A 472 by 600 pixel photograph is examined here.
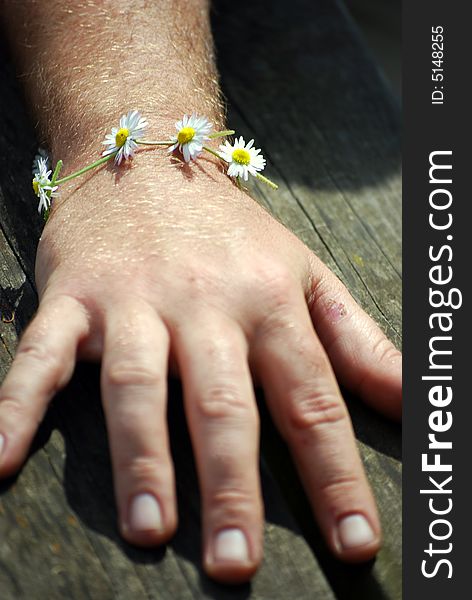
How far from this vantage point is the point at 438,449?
4.84 feet

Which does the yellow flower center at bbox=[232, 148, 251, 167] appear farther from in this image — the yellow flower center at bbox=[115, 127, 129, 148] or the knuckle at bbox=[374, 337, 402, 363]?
the knuckle at bbox=[374, 337, 402, 363]

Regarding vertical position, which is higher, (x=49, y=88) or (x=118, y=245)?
(x=49, y=88)

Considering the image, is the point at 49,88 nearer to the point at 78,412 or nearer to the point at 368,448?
the point at 78,412

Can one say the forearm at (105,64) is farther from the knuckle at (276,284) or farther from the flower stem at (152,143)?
the knuckle at (276,284)

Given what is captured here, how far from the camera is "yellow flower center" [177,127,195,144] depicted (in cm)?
160

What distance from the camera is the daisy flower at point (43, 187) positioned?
1598 millimetres

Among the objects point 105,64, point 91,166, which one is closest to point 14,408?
point 91,166

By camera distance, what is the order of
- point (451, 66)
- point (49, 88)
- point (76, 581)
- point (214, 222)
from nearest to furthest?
point (76, 581)
point (214, 222)
point (49, 88)
point (451, 66)

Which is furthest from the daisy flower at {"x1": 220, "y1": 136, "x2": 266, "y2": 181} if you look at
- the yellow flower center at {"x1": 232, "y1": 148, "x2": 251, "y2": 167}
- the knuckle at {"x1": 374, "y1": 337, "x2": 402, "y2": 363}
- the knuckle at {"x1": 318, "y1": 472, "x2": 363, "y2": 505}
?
the knuckle at {"x1": 318, "y1": 472, "x2": 363, "y2": 505}

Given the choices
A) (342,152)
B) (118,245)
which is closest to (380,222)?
(342,152)

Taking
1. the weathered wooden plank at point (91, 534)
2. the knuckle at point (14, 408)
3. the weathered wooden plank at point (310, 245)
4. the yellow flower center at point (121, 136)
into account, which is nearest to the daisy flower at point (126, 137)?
the yellow flower center at point (121, 136)

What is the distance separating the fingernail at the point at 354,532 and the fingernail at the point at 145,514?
0.97 feet

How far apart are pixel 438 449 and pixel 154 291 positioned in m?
0.64

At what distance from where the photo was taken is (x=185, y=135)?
62.9 inches
